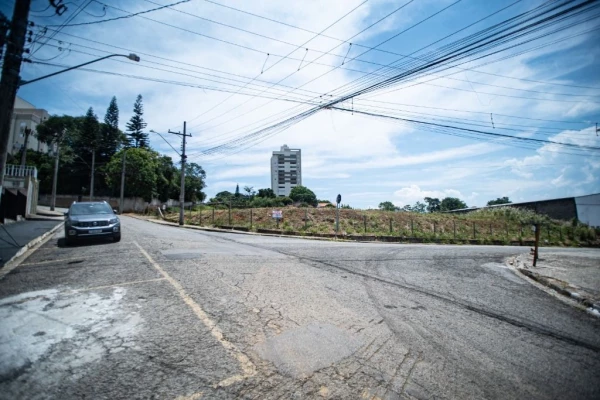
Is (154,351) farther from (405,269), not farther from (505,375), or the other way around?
(405,269)

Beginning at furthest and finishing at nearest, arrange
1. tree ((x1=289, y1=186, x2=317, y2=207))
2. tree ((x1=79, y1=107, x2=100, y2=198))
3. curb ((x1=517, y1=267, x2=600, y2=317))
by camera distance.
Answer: tree ((x1=289, y1=186, x2=317, y2=207)), tree ((x1=79, y1=107, x2=100, y2=198)), curb ((x1=517, y1=267, x2=600, y2=317))

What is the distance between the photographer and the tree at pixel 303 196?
9220 cm

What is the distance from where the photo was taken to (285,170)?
142 metres

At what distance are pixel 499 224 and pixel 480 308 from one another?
3472cm

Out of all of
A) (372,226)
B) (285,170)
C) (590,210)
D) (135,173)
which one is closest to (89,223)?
(372,226)

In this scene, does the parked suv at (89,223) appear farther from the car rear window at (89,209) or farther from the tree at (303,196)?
the tree at (303,196)

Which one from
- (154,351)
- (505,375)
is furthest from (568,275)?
(154,351)

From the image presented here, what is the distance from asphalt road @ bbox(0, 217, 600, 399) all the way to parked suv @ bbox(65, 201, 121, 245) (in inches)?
152

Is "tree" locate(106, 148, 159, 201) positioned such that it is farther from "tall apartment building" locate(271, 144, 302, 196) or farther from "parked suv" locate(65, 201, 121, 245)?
"tall apartment building" locate(271, 144, 302, 196)

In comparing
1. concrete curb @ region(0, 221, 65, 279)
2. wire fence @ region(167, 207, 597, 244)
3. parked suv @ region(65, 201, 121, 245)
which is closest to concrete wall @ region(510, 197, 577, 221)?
wire fence @ region(167, 207, 597, 244)

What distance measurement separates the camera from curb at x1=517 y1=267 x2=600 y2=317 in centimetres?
529

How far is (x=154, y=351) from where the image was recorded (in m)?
2.98

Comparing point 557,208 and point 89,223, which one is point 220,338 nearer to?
point 89,223

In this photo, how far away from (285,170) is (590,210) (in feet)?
370
